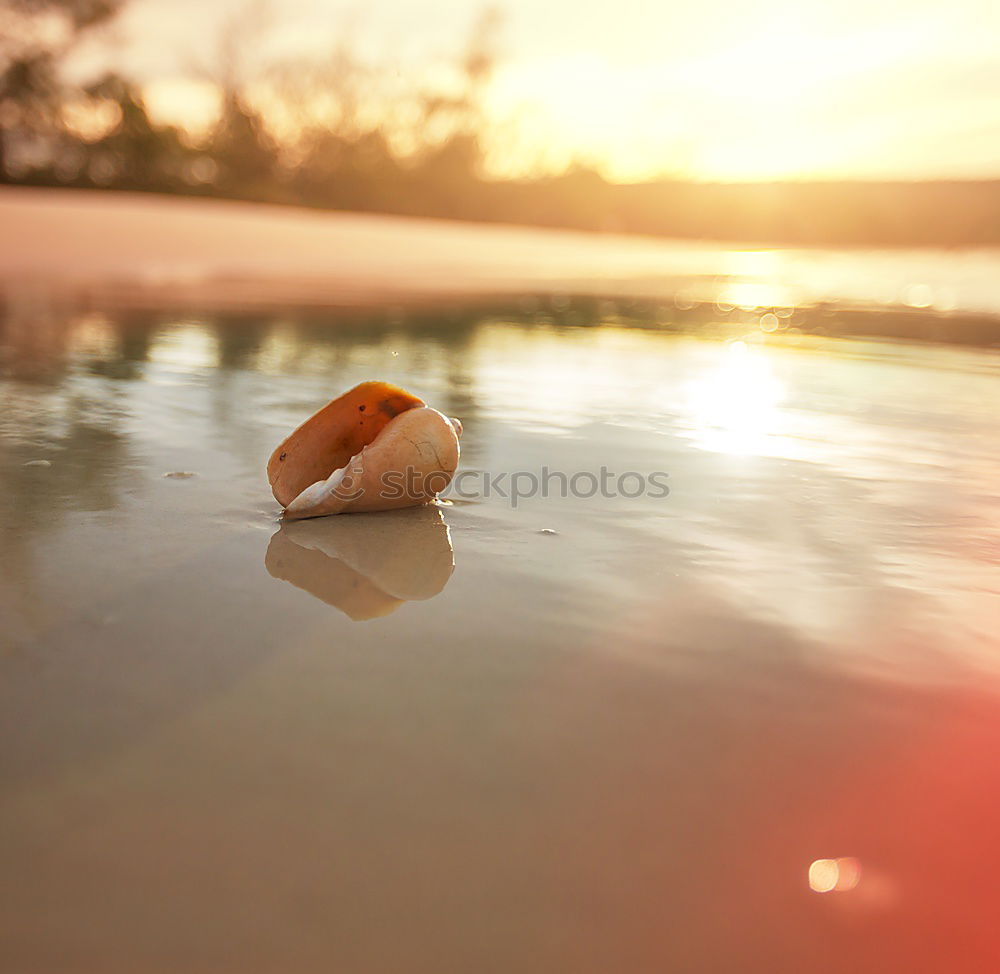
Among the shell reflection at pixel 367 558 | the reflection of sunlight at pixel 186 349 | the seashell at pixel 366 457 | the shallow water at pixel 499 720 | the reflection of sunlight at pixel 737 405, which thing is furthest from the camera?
the reflection of sunlight at pixel 186 349

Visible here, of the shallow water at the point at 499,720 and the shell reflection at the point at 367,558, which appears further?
the shell reflection at the point at 367,558

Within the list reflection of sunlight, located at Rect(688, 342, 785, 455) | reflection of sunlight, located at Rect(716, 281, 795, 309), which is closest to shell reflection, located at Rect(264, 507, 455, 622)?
reflection of sunlight, located at Rect(688, 342, 785, 455)

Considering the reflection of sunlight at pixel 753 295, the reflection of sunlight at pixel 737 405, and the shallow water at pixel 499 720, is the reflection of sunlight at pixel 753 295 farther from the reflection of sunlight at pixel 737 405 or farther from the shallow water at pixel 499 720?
the shallow water at pixel 499 720

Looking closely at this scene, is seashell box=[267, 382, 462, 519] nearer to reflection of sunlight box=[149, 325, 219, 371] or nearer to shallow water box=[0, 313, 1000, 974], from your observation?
shallow water box=[0, 313, 1000, 974]

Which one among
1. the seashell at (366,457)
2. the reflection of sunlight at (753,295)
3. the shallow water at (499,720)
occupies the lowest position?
the shallow water at (499,720)

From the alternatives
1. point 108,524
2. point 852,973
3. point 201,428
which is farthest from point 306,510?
point 852,973

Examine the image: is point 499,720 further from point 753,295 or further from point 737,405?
point 753,295

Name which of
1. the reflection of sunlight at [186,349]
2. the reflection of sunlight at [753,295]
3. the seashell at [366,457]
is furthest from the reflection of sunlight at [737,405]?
the reflection of sunlight at [753,295]
